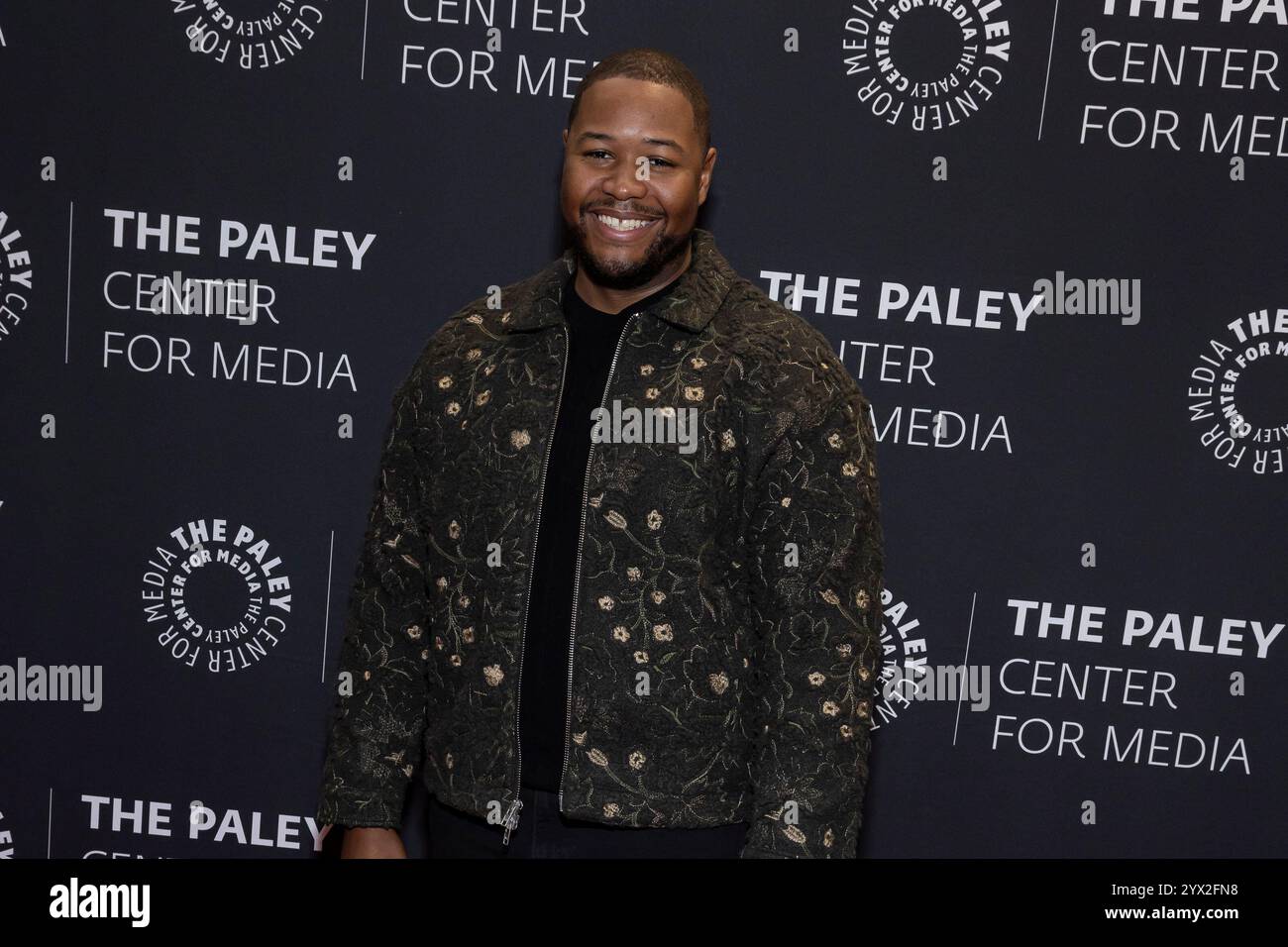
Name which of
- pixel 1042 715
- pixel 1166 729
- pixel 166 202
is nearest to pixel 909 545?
pixel 1042 715

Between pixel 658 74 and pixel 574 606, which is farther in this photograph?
pixel 658 74

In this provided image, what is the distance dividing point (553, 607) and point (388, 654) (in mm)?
314

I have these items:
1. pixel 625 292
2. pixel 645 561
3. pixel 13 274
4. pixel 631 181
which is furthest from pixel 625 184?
pixel 13 274

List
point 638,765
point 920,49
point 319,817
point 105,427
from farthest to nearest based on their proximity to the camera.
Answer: point 105,427, point 920,49, point 319,817, point 638,765

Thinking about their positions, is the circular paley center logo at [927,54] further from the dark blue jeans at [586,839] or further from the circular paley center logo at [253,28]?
the dark blue jeans at [586,839]

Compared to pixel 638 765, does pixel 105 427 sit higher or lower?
higher

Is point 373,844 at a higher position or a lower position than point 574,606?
lower

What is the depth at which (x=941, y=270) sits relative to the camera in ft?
9.27

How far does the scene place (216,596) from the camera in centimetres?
302

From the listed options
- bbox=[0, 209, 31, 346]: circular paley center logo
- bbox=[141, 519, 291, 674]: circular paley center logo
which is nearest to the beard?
bbox=[141, 519, 291, 674]: circular paley center logo

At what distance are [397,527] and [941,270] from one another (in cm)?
129

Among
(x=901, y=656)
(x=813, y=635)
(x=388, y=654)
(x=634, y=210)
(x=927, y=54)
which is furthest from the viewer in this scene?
(x=901, y=656)

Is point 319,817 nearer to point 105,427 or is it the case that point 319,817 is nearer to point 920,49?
point 105,427

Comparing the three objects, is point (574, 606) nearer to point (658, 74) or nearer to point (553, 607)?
point (553, 607)
